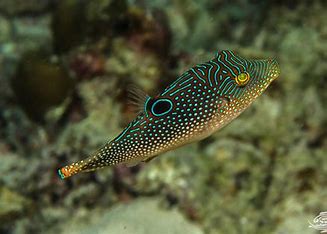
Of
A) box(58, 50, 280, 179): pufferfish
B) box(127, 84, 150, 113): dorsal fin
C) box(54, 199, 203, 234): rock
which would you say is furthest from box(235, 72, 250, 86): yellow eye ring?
box(54, 199, 203, 234): rock

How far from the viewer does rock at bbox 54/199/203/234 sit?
4.00 m

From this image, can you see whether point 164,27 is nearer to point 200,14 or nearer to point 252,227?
point 200,14

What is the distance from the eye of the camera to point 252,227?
4.30 m

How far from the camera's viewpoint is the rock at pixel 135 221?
3996 millimetres

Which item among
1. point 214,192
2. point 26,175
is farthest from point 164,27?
point 26,175

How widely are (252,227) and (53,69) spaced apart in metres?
3.06

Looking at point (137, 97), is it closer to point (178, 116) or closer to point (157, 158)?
point (178, 116)

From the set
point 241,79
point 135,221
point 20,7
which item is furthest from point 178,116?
point 20,7

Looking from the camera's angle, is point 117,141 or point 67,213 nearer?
point 117,141

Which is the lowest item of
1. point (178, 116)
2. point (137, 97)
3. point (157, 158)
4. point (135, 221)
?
point (178, 116)

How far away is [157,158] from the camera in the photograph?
436cm

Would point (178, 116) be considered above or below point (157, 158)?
below

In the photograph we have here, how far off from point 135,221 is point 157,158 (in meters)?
0.75

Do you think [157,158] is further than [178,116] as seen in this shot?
Yes
